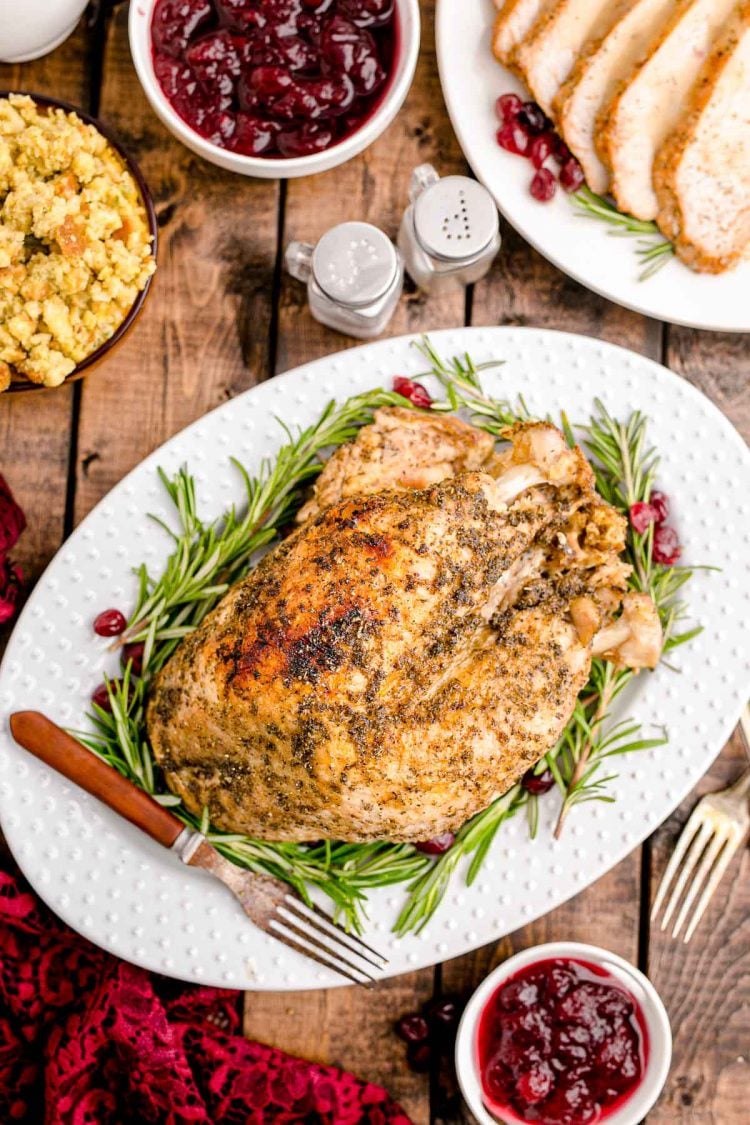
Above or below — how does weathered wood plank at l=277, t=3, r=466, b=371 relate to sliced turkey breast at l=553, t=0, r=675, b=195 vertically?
below

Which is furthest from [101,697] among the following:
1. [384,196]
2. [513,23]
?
[513,23]

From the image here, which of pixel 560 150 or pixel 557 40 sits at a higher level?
pixel 557 40

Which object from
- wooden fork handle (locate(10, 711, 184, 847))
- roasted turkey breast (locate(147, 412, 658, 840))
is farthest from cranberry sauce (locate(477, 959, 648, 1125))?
wooden fork handle (locate(10, 711, 184, 847))

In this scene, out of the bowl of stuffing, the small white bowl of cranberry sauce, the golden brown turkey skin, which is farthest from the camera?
the small white bowl of cranberry sauce

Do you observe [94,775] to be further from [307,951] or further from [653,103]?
[653,103]

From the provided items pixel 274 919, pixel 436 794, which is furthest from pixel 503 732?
pixel 274 919

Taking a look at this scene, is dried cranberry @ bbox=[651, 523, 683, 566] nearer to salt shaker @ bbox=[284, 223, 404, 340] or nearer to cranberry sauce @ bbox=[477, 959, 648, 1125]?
salt shaker @ bbox=[284, 223, 404, 340]
